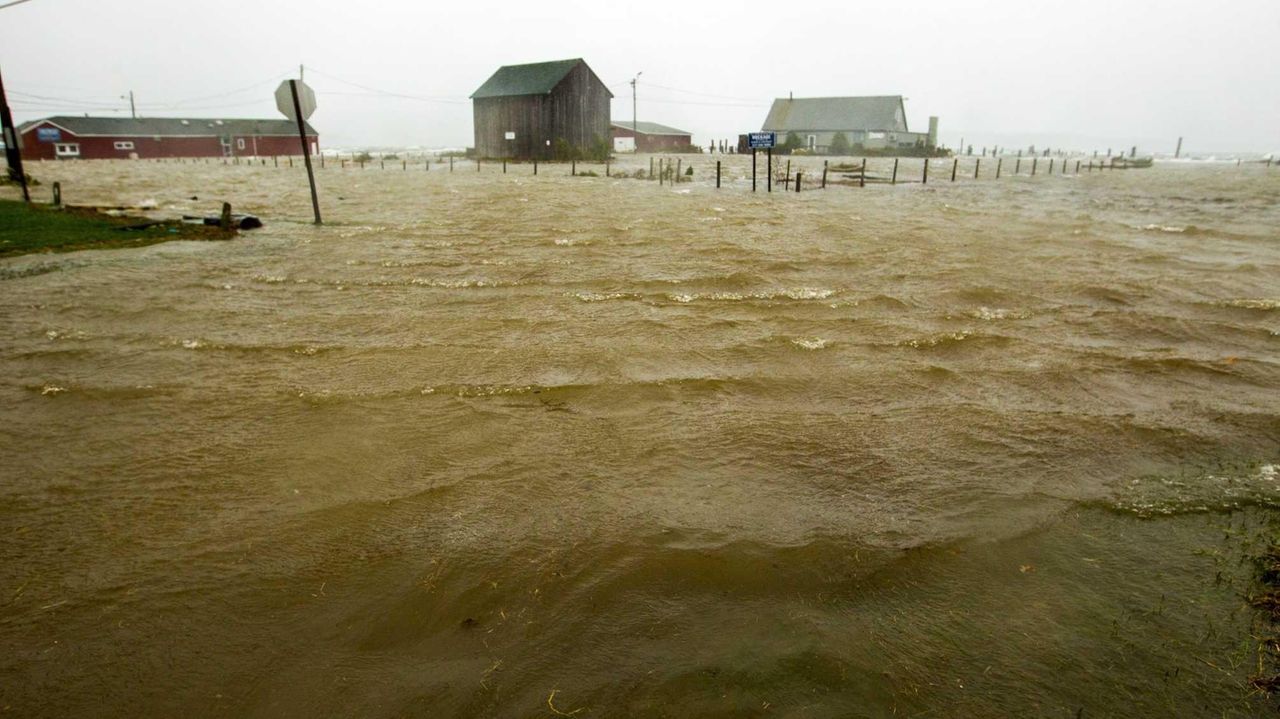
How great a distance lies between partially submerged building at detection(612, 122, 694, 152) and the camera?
256 ft

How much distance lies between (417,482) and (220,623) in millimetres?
1372

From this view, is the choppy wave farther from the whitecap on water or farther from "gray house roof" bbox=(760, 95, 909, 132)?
"gray house roof" bbox=(760, 95, 909, 132)

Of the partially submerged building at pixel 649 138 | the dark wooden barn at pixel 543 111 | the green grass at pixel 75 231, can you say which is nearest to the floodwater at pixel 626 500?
the green grass at pixel 75 231

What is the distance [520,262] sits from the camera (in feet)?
39.4

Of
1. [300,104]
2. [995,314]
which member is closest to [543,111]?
[300,104]

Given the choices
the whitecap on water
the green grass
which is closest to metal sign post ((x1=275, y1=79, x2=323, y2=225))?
the green grass

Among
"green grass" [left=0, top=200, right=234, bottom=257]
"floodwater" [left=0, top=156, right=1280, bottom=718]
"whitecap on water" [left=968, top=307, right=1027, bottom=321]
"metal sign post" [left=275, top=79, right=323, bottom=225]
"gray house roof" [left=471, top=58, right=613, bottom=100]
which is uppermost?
"gray house roof" [left=471, top=58, right=613, bottom=100]

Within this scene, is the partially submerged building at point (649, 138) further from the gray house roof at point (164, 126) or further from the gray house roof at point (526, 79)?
the gray house roof at point (164, 126)

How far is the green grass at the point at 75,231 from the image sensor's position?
1182 centimetres

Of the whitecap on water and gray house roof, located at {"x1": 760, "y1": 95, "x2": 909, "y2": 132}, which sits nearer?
the whitecap on water

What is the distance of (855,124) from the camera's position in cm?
7694

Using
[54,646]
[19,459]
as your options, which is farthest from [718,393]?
[19,459]

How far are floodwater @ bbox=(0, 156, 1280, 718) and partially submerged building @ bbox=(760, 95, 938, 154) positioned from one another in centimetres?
7405

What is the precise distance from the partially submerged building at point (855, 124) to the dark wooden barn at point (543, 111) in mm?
34592
